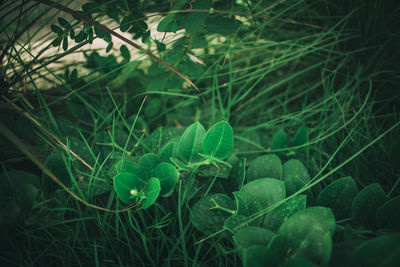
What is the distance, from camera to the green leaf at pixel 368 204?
1.57 feet

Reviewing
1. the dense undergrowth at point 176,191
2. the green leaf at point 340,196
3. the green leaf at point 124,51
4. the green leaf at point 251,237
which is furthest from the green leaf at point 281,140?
the green leaf at point 124,51

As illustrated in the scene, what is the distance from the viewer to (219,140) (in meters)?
0.54

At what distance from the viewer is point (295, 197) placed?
0.49 m

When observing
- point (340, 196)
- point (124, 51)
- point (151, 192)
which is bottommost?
point (340, 196)

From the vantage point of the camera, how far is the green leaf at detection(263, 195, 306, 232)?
0.48 metres

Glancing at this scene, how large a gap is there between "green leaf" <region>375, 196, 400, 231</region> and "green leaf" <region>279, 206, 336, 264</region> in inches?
4.6

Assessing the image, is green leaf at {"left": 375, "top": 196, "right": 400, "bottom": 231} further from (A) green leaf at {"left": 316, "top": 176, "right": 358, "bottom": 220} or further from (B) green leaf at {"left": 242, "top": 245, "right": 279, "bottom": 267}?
(B) green leaf at {"left": 242, "top": 245, "right": 279, "bottom": 267}

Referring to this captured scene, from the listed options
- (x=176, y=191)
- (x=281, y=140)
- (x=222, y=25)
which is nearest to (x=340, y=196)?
(x=281, y=140)

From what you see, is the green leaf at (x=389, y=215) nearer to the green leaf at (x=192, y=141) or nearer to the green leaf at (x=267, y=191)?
the green leaf at (x=267, y=191)

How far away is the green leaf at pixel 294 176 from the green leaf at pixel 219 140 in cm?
16

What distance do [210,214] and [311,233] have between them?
202mm

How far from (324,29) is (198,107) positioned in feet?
1.95

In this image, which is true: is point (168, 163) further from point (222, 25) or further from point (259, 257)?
point (222, 25)

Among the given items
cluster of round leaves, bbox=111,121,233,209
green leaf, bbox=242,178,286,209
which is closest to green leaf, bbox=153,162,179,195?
cluster of round leaves, bbox=111,121,233,209
